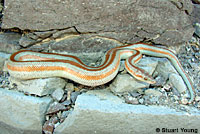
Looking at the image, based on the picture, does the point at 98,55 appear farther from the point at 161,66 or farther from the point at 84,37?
the point at 161,66

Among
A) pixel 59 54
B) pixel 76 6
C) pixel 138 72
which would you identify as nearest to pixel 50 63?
pixel 59 54

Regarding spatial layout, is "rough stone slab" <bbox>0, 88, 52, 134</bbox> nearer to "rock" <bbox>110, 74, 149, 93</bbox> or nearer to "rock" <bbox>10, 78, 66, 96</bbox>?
"rock" <bbox>10, 78, 66, 96</bbox>

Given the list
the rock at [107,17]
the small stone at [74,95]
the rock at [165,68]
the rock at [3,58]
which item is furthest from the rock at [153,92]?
the rock at [3,58]

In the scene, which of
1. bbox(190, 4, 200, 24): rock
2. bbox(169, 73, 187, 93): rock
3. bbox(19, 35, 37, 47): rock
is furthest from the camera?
bbox(190, 4, 200, 24): rock

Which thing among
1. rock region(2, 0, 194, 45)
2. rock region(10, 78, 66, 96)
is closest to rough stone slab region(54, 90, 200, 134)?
rock region(10, 78, 66, 96)

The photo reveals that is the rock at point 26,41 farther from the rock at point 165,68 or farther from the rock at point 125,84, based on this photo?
the rock at point 165,68

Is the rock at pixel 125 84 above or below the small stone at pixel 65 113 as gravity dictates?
above
